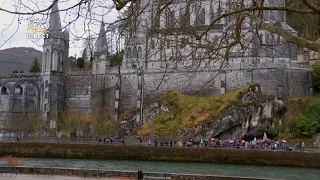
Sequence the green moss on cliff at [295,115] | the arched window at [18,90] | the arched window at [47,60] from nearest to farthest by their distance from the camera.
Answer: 1. the green moss on cliff at [295,115]
2. the arched window at [47,60]
3. the arched window at [18,90]

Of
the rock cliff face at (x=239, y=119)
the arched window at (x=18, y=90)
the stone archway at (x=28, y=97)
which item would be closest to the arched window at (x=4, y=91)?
the arched window at (x=18, y=90)

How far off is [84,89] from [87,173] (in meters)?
39.2

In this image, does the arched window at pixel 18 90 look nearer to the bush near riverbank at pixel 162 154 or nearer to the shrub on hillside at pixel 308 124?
the bush near riverbank at pixel 162 154

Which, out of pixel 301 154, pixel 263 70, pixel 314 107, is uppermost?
pixel 263 70

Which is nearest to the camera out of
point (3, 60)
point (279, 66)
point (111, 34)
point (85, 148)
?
point (111, 34)

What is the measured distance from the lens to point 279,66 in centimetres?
4662

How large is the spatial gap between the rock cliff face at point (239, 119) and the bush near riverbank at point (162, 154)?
625 cm

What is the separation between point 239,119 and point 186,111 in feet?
17.3

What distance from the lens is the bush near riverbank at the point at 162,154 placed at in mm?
32250

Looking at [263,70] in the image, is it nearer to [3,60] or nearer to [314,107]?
[314,107]

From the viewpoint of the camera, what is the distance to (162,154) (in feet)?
115

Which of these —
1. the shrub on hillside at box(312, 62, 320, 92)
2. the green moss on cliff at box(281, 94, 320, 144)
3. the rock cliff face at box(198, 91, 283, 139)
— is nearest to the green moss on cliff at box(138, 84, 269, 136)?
the rock cliff face at box(198, 91, 283, 139)

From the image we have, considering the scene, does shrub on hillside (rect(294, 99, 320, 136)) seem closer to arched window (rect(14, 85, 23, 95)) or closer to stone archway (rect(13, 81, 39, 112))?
stone archway (rect(13, 81, 39, 112))

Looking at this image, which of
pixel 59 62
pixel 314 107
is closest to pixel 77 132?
pixel 59 62
